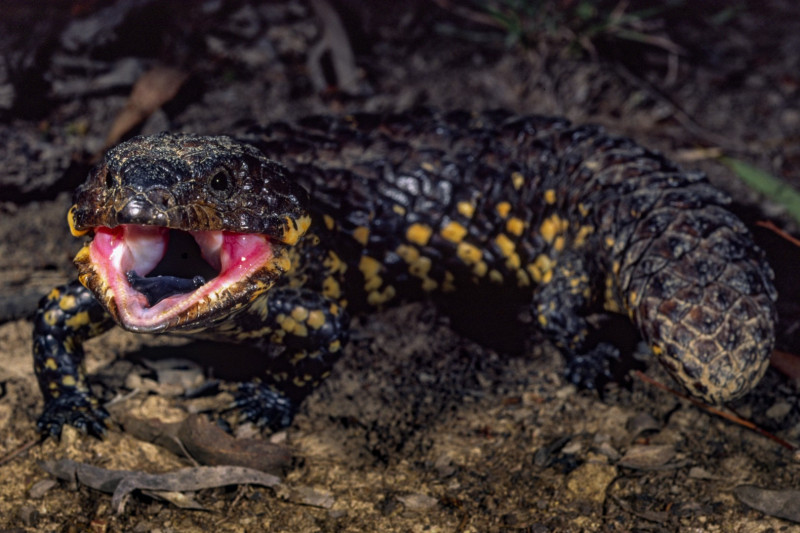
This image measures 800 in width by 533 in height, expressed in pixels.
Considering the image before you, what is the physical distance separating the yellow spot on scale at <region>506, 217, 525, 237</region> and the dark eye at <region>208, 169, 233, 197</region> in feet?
6.02

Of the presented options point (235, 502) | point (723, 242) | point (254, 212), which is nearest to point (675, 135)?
point (723, 242)

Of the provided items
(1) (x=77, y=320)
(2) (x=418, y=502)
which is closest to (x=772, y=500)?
(2) (x=418, y=502)

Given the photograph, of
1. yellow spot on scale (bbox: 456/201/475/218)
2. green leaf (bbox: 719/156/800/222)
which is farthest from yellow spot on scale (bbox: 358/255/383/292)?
green leaf (bbox: 719/156/800/222)

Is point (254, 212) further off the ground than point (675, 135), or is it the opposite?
point (254, 212)

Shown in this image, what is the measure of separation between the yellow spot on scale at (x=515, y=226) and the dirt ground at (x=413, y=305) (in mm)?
632

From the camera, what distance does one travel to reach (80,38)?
6.22 metres

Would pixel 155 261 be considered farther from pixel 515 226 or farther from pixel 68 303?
pixel 515 226

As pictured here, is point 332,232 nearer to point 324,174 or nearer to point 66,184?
point 324,174

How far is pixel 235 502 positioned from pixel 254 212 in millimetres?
1199

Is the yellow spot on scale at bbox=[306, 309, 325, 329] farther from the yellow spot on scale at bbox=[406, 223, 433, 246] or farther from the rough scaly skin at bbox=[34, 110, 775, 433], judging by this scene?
the yellow spot on scale at bbox=[406, 223, 433, 246]

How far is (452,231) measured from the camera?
4.55m

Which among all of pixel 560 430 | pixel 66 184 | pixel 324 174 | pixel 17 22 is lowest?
pixel 560 430

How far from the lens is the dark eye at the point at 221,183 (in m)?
3.27

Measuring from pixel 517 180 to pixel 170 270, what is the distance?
2044 millimetres
